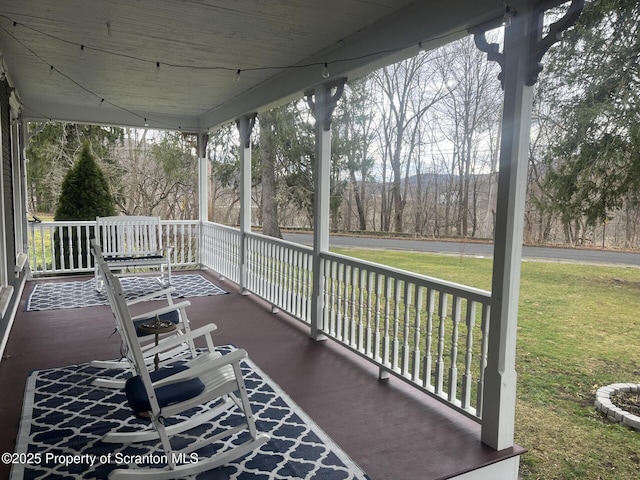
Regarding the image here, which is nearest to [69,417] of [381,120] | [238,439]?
[238,439]

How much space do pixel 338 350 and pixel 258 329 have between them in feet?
3.25

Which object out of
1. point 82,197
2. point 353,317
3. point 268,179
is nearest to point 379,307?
point 353,317

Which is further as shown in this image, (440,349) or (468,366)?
(440,349)

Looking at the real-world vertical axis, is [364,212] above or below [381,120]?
below

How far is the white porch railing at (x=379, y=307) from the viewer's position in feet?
9.27

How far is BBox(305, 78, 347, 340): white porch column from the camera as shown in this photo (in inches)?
164

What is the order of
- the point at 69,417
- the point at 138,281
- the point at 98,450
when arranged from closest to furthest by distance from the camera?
the point at 98,450 → the point at 69,417 → the point at 138,281

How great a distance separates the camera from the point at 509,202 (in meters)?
2.36

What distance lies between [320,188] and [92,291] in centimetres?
402

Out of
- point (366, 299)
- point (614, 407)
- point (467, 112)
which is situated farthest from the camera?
point (467, 112)

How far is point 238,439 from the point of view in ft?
8.30

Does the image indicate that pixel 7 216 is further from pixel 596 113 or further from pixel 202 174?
pixel 596 113

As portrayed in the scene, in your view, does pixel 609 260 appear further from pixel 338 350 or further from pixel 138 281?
pixel 138 281

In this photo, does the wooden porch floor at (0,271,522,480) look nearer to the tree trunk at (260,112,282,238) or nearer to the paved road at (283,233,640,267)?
the paved road at (283,233,640,267)
